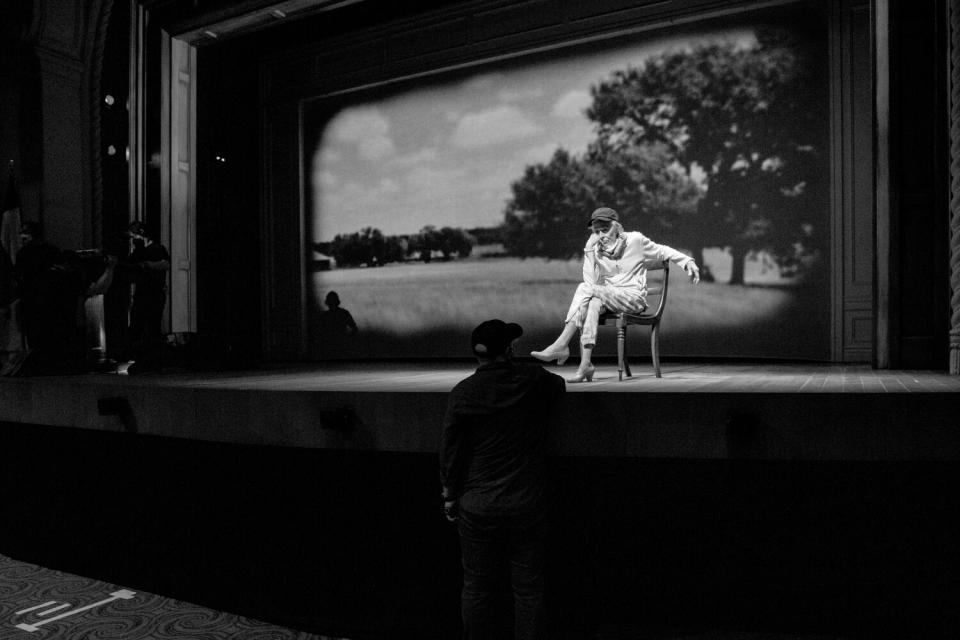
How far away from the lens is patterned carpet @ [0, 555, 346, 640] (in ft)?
11.3

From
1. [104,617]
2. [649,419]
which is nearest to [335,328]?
[104,617]

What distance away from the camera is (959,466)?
309 centimetres

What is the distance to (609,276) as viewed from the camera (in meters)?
4.32

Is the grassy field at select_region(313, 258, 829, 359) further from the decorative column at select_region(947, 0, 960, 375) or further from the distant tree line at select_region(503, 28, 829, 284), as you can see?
the decorative column at select_region(947, 0, 960, 375)

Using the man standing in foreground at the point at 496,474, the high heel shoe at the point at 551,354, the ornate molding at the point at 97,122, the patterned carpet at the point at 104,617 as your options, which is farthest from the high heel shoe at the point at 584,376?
the ornate molding at the point at 97,122

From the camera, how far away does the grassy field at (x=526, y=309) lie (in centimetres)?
634

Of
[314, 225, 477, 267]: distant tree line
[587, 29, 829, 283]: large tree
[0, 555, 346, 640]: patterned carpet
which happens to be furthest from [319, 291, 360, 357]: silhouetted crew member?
[0, 555, 346, 640]: patterned carpet

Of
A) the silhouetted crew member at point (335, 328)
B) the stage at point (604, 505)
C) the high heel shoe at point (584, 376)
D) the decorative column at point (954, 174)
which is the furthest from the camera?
the silhouetted crew member at point (335, 328)

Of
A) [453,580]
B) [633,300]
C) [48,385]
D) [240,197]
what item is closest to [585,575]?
[453,580]

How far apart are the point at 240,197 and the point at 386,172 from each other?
6.28 feet

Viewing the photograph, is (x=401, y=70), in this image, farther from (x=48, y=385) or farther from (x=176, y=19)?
(x=48, y=385)

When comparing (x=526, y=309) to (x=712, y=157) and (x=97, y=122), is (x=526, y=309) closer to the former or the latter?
(x=712, y=157)

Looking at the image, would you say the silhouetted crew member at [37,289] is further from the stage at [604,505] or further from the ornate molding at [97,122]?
the ornate molding at [97,122]

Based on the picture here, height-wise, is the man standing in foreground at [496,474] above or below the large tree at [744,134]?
below
